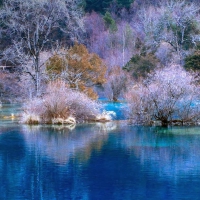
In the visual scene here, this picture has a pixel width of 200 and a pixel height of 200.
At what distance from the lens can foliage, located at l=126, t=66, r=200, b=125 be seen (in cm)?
2452

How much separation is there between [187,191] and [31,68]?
72.6 feet

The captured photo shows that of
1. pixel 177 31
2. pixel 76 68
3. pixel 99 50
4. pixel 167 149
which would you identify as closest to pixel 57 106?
pixel 76 68

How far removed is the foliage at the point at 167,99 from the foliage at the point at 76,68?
702 centimetres

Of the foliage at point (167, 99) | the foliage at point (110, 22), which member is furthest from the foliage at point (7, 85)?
the foliage at point (110, 22)

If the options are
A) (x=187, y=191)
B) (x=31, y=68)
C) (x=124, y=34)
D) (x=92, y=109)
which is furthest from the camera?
(x=124, y=34)

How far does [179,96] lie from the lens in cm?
2466

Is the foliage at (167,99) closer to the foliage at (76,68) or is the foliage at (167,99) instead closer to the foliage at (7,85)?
the foliage at (76,68)

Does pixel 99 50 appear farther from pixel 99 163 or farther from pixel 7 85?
pixel 99 163

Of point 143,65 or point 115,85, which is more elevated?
point 143,65

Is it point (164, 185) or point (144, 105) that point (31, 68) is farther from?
point (164, 185)

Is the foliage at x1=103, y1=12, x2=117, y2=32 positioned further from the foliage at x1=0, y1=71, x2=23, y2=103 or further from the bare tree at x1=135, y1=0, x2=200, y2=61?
the foliage at x1=0, y1=71, x2=23, y2=103

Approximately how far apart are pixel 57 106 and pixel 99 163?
10753 mm

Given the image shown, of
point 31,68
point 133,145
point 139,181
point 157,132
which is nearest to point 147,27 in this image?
point 31,68

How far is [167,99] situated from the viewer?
80.4ft
